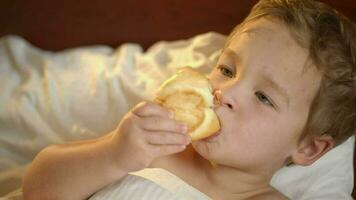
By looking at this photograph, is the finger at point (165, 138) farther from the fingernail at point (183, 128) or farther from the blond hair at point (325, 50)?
the blond hair at point (325, 50)

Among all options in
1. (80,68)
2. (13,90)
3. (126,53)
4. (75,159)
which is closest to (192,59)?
(126,53)

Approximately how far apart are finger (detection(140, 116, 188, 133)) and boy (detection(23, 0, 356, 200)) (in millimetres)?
52

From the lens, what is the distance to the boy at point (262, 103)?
0.88 m

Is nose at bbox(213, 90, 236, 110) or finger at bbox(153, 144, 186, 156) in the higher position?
nose at bbox(213, 90, 236, 110)

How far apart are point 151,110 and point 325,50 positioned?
1.13 feet

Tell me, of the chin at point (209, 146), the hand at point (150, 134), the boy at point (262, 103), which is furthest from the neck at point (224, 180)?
the hand at point (150, 134)

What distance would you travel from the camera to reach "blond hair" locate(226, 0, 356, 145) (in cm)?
91

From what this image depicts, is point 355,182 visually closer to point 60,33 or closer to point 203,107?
point 203,107

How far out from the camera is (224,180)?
3.31 feet

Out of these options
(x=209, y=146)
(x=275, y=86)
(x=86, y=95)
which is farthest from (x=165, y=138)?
(x=86, y=95)

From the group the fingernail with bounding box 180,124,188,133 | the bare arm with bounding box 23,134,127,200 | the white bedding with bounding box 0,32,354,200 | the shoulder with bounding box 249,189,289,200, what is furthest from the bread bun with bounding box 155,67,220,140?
the white bedding with bounding box 0,32,354,200

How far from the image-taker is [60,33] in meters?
1.43

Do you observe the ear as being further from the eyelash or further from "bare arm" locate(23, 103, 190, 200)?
"bare arm" locate(23, 103, 190, 200)

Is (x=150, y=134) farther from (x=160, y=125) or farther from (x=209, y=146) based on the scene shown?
(x=209, y=146)
